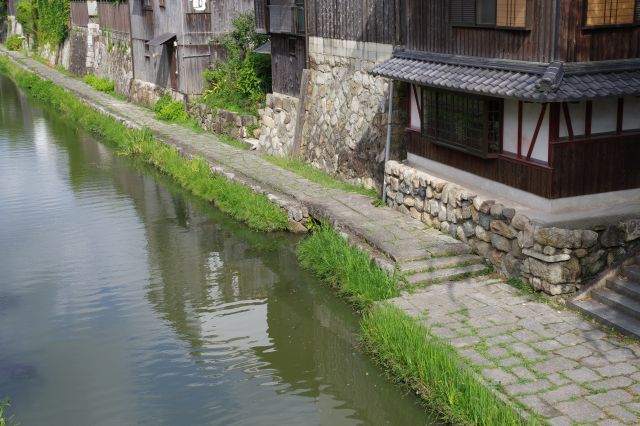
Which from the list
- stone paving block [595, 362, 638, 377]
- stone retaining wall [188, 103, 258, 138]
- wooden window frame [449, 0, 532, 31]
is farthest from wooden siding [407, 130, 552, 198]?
stone retaining wall [188, 103, 258, 138]

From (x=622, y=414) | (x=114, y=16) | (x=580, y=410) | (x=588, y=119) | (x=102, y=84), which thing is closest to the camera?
(x=622, y=414)

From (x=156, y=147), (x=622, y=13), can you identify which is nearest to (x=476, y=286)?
(x=622, y=13)

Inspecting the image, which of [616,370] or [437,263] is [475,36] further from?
[616,370]

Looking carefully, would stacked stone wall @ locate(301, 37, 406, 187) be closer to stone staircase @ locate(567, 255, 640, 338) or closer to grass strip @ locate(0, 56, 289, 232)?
grass strip @ locate(0, 56, 289, 232)

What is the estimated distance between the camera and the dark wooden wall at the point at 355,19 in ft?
54.5

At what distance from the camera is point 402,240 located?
14031 mm

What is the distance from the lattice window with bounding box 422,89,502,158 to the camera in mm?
12977

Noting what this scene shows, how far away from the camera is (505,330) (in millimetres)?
10789

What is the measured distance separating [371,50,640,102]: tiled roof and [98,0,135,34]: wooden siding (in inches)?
1019

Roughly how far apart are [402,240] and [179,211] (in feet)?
26.5

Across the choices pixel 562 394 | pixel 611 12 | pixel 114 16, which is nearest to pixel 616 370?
pixel 562 394

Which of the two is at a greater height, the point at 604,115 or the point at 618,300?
the point at 604,115

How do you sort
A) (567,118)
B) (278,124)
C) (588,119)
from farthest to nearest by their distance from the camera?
(278,124) → (588,119) → (567,118)

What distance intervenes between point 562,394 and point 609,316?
2.24 metres
